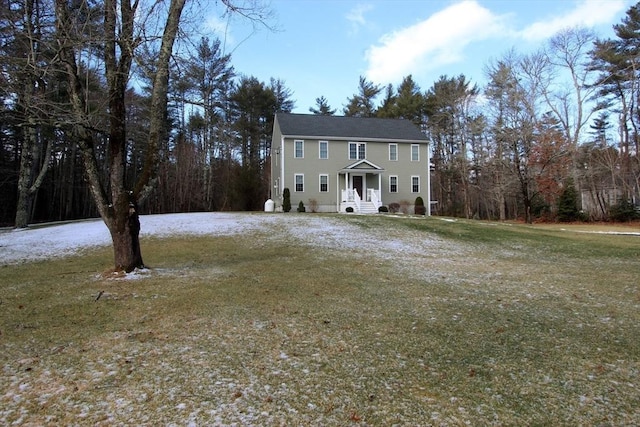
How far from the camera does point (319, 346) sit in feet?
12.8

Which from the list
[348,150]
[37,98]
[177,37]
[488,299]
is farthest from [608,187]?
[37,98]

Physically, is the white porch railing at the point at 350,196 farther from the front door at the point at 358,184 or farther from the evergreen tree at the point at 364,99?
the evergreen tree at the point at 364,99

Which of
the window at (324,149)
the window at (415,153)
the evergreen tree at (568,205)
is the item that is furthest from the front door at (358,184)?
the evergreen tree at (568,205)

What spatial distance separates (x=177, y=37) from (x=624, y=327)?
28.0 feet

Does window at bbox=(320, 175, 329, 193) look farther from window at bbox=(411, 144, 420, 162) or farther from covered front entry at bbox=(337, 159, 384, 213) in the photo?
window at bbox=(411, 144, 420, 162)

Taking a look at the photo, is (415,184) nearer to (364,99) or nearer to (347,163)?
(347,163)

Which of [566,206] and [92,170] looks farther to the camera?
[566,206]

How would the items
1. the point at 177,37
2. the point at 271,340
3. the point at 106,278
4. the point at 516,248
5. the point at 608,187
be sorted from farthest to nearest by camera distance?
the point at 608,187 < the point at 516,248 < the point at 177,37 < the point at 106,278 < the point at 271,340

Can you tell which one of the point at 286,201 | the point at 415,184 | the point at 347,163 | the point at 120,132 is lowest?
the point at 286,201

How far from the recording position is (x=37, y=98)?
6.07 meters

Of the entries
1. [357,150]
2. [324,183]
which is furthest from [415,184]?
[324,183]

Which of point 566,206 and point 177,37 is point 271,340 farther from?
point 566,206

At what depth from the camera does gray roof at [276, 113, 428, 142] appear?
1074 inches

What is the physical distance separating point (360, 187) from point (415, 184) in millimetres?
4330
